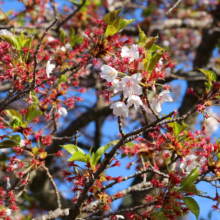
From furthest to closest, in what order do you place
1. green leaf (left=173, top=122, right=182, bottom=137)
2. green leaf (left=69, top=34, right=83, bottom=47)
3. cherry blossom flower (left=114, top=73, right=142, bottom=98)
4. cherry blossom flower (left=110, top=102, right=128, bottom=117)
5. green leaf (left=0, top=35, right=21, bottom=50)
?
green leaf (left=69, top=34, right=83, bottom=47) → green leaf (left=173, top=122, right=182, bottom=137) → green leaf (left=0, top=35, right=21, bottom=50) → cherry blossom flower (left=110, top=102, right=128, bottom=117) → cherry blossom flower (left=114, top=73, right=142, bottom=98)

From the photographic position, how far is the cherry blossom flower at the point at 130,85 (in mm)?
1333

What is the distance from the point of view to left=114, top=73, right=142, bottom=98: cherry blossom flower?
1.33m

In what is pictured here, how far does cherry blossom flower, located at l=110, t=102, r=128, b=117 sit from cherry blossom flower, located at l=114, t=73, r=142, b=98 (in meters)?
0.08

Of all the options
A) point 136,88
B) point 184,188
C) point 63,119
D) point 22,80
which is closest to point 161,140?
point 184,188

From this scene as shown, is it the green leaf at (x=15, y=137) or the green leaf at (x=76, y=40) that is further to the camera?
the green leaf at (x=76, y=40)

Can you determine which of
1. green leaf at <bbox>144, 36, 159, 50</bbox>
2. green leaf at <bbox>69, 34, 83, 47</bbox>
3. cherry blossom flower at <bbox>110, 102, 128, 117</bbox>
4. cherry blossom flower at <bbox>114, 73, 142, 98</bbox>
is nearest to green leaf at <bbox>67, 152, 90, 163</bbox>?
cherry blossom flower at <bbox>110, 102, 128, 117</bbox>

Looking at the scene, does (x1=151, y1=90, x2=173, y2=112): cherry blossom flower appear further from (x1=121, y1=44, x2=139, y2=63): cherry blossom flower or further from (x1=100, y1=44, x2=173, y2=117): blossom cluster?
(x1=121, y1=44, x2=139, y2=63): cherry blossom flower

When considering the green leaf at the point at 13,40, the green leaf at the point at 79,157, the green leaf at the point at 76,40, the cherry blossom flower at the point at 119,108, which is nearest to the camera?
the cherry blossom flower at the point at 119,108

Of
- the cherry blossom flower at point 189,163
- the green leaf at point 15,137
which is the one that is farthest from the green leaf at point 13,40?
the cherry blossom flower at point 189,163

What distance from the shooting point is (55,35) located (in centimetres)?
394

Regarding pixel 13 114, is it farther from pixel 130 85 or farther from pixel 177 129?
pixel 177 129

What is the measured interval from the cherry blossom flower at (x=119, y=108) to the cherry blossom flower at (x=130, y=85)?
0.26 feet

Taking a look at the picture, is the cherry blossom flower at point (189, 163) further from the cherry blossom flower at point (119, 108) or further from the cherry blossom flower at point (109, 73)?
the cherry blossom flower at point (109, 73)

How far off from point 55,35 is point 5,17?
68 centimetres
